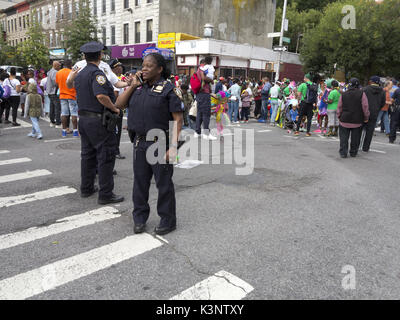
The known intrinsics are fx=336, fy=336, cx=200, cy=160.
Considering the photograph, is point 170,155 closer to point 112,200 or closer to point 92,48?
point 112,200

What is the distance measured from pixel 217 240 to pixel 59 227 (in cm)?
192

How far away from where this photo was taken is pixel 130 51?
33.9 metres

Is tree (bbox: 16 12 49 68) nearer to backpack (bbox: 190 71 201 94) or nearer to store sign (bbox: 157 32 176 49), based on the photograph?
store sign (bbox: 157 32 176 49)

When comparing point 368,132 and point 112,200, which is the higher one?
point 368,132

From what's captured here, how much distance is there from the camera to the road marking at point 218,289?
2773 millimetres

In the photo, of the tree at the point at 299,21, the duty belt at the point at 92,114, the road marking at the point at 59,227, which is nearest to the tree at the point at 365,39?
the tree at the point at 299,21

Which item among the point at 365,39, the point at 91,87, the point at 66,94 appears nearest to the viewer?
the point at 91,87

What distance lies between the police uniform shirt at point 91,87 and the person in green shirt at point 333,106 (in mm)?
8907

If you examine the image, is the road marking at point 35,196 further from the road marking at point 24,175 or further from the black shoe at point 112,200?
the road marking at point 24,175

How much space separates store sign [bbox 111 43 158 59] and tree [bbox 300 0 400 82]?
55.0 feet

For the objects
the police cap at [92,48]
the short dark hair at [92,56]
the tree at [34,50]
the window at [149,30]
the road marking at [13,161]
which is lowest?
the road marking at [13,161]

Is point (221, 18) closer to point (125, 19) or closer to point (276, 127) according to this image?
point (125, 19)

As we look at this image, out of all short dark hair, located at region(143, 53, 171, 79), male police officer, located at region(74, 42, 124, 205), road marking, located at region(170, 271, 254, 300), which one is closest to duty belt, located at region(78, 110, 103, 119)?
male police officer, located at region(74, 42, 124, 205)

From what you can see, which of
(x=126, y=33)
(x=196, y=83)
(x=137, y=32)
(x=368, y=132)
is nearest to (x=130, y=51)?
(x=137, y=32)
